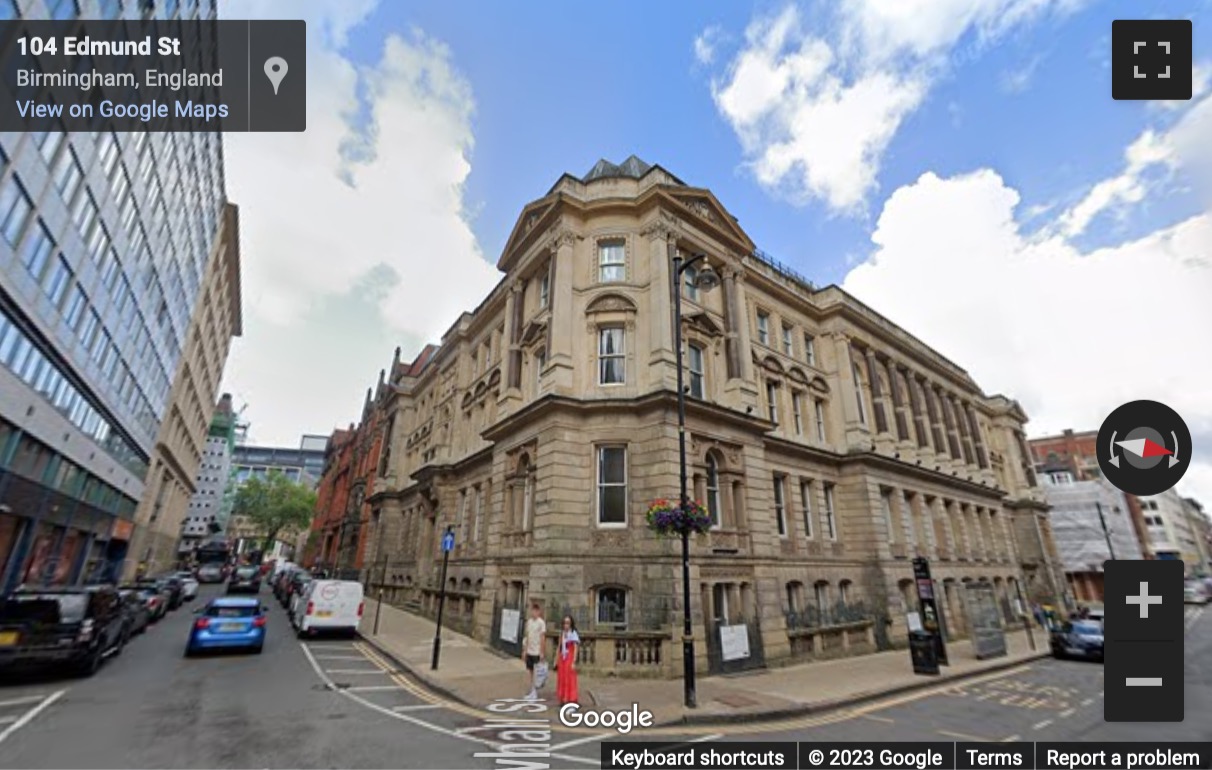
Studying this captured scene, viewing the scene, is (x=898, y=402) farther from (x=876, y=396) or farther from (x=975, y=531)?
(x=975, y=531)

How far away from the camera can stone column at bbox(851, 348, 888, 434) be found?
27.0 metres

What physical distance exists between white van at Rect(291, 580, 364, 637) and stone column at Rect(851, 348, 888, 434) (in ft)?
83.5

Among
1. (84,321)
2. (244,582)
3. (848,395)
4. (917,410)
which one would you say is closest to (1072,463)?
(917,410)

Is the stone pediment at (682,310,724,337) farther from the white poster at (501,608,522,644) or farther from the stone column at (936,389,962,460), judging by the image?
the stone column at (936,389,962,460)

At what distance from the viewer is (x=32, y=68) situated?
50.7 feet

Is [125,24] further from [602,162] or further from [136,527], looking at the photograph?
[136,527]

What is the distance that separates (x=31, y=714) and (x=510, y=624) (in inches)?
397

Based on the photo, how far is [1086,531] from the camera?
189 feet

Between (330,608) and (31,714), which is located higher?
(330,608)

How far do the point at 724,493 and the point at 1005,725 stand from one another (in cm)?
905

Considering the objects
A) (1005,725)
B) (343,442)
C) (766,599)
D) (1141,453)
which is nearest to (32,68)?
(1141,453)

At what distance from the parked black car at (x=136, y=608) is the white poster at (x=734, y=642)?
17235mm

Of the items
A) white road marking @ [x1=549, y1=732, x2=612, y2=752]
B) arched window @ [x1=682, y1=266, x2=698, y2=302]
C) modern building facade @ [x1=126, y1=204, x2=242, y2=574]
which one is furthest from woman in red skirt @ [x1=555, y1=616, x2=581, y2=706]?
modern building facade @ [x1=126, y1=204, x2=242, y2=574]

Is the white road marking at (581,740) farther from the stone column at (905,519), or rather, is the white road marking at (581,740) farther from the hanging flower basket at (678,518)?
the stone column at (905,519)
